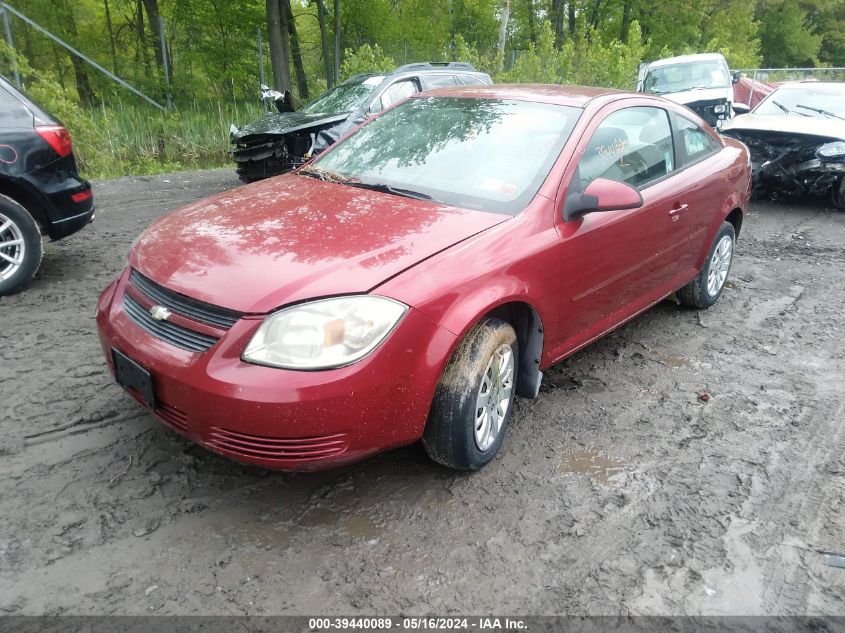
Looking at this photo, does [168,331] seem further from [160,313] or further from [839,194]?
[839,194]

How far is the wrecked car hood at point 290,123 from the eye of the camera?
8289 mm

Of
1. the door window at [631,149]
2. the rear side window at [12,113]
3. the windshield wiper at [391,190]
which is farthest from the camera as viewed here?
the rear side window at [12,113]

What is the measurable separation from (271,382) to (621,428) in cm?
201

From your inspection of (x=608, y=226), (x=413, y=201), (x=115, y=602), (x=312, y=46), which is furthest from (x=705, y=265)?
(x=312, y=46)

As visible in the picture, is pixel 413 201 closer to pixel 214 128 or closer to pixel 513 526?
pixel 513 526

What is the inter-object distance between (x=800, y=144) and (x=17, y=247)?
28.8 feet

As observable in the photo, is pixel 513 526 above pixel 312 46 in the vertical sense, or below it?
below

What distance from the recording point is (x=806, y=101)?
922 centimetres

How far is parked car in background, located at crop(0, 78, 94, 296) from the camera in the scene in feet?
15.3

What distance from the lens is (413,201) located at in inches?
124

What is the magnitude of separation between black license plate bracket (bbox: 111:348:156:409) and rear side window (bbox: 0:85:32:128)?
2.99 m

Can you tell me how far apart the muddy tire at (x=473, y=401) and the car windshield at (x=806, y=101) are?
8.21m

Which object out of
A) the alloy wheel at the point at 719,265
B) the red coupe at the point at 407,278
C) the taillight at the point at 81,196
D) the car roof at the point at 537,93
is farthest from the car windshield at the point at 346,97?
the alloy wheel at the point at 719,265

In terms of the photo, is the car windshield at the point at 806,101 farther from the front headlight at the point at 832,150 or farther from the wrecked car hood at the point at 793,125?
A: the front headlight at the point at 832,150
